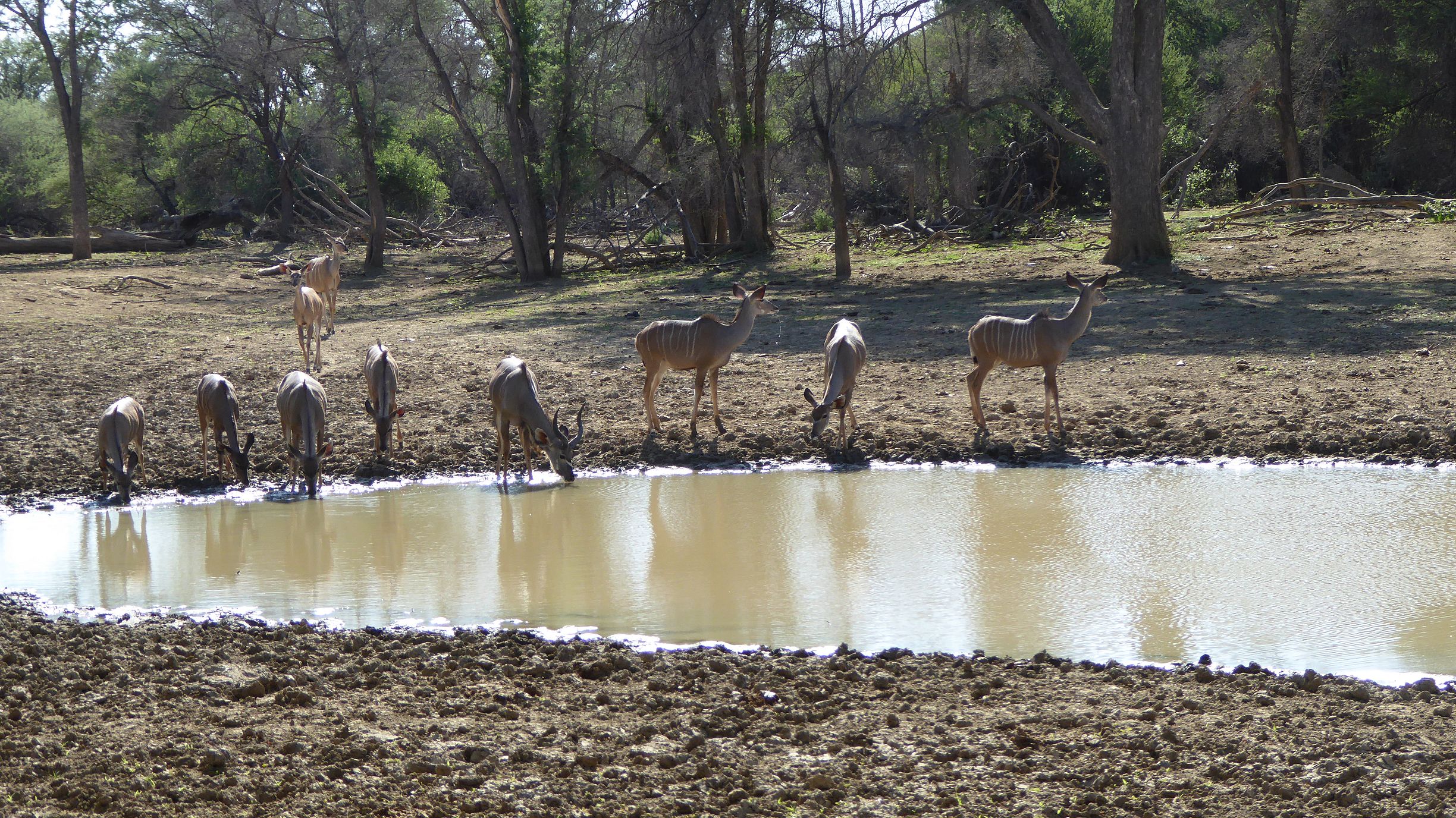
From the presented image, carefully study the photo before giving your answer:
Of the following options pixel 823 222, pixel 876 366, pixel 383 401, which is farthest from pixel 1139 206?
pixel 823 222

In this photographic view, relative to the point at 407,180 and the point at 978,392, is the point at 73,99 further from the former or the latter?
the point at 978,392

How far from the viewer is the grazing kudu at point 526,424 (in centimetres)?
1018

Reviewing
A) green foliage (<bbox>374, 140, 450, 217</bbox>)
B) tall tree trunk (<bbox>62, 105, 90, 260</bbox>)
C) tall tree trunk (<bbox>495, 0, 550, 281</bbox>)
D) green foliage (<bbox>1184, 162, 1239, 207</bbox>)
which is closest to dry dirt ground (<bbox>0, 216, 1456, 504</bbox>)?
tall tree trunk (<bbox>495, 0, 550, 281</bbox>)

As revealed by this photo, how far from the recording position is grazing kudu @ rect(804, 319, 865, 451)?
10.3 m

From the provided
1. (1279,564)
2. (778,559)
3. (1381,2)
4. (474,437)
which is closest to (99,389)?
(474,437)

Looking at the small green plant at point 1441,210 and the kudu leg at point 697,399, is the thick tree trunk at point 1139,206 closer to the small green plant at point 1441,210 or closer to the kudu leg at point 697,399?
the small green plant at point 1441,210

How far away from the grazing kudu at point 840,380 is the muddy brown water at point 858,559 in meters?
0.48

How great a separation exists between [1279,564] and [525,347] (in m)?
9.57

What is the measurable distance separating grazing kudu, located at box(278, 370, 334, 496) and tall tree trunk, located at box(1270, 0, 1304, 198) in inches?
1028

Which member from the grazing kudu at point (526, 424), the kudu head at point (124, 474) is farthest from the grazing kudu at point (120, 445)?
the grazing kudu at point (526, 424)

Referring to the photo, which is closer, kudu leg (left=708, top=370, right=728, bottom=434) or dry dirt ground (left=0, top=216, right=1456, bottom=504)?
dry dirt ground (left=0, top=216, right=1456, bottom=504)

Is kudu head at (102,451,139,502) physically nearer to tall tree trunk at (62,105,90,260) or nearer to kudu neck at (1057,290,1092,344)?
kudu neck at (1057,290,1092,344)

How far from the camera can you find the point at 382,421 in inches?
424

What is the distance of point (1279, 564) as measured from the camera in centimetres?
731
